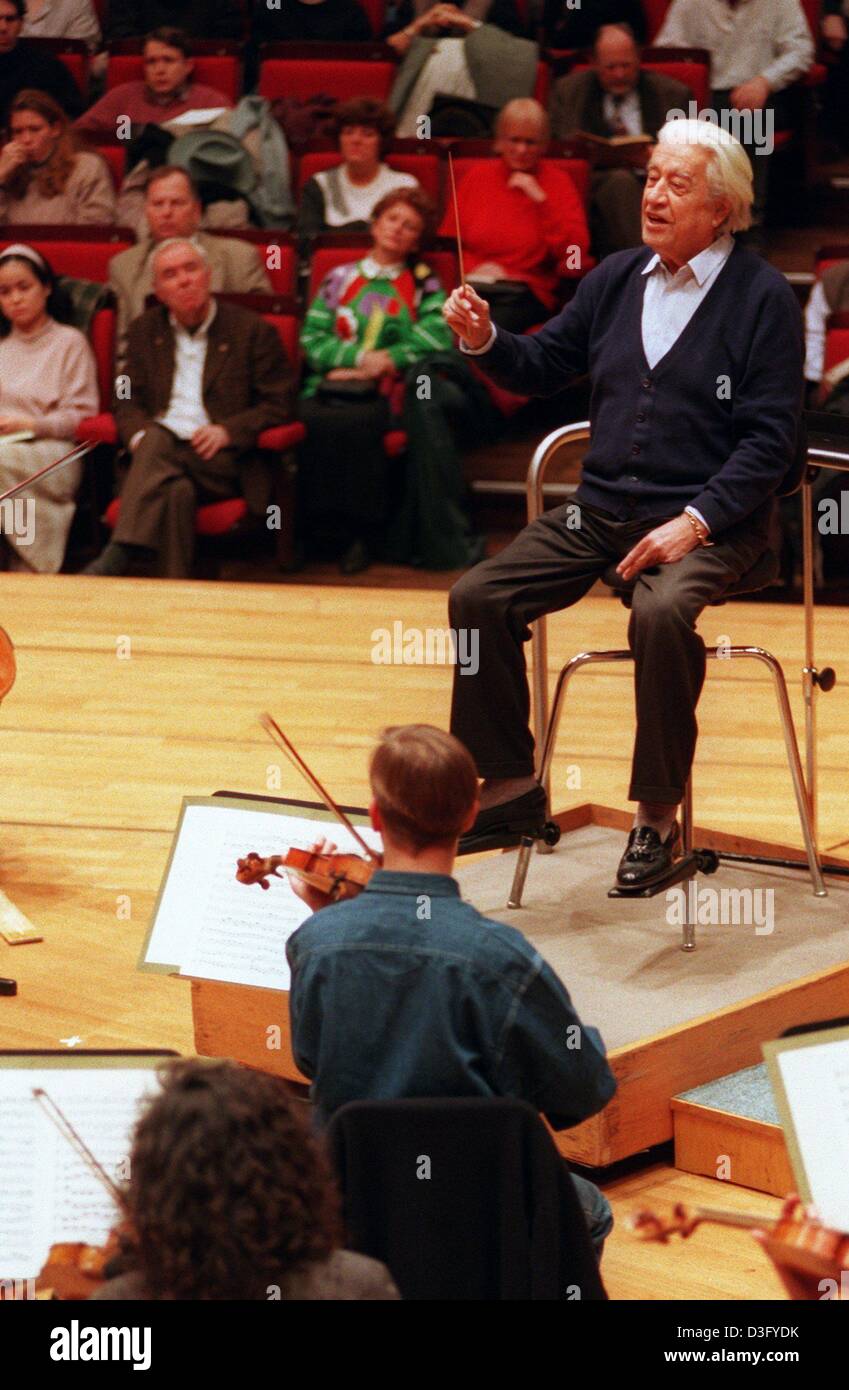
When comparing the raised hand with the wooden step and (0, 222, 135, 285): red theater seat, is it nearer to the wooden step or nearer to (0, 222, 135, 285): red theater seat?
the wooden step

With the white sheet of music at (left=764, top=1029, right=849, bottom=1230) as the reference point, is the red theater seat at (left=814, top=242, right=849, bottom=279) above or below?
above

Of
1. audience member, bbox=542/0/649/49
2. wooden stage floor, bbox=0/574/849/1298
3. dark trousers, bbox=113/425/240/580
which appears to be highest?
audience member, bbox=542/0/649/49

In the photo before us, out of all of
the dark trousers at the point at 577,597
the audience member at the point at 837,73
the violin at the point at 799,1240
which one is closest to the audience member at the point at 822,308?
the audience member at the point at 837,73

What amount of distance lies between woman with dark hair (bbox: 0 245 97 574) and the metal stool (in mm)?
2607

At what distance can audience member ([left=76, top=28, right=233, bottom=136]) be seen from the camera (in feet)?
21.0

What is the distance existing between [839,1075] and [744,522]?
1161 mm

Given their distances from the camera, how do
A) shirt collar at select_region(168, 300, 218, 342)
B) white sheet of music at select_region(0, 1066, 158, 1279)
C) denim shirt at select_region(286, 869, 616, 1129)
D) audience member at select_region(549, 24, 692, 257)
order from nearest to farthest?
denim shirt at select_region(286, 869, 616, 1129) < white sheet of music at select_region(0, 1066, 158, 1279) < shirt collar at select_region(168, 300, 218, 342) < audience member at select_region(549, 24, 692, 257)

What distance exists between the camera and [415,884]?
1.93m

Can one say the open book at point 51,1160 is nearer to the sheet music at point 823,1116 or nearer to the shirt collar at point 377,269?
Result: the sheet music at point 823,1116

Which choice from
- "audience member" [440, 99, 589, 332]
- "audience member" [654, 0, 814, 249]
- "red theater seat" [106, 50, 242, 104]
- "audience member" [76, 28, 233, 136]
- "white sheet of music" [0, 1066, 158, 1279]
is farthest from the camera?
"red theater seat" [106, 50, 242, 104]

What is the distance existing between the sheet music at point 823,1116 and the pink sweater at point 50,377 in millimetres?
4016

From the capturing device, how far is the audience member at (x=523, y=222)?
5.68 m

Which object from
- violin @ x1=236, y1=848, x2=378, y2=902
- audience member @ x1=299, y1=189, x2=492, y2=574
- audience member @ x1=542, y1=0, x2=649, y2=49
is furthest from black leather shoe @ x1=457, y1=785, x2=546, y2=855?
audience member @ x1=542, y1=0, x2=649, y2=49
